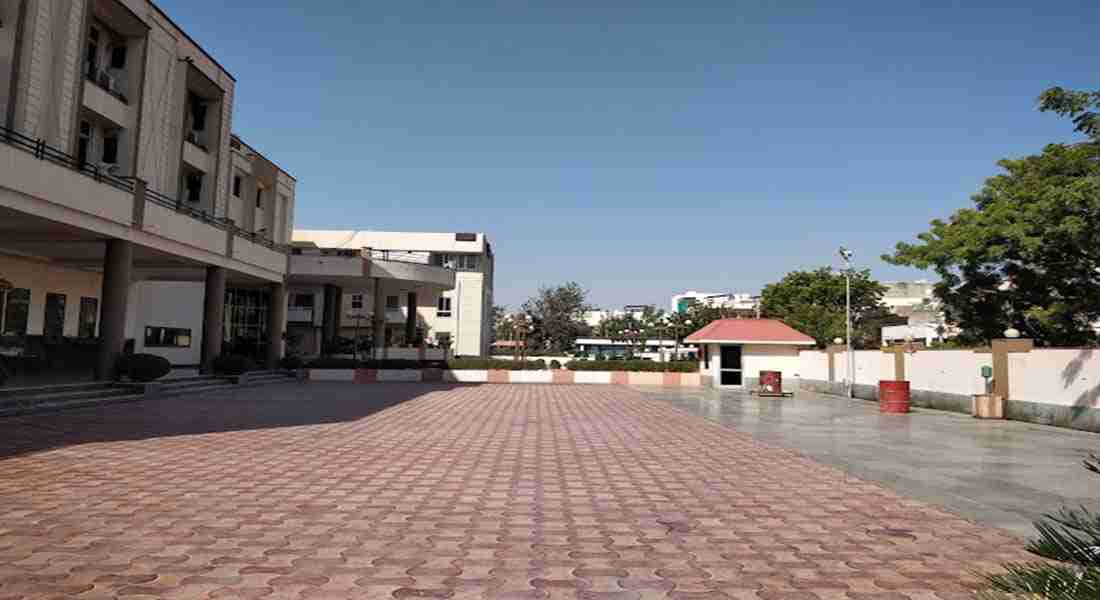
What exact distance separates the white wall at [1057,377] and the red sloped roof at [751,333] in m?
13.5

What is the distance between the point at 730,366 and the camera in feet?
107

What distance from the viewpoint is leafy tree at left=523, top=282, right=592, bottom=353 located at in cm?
7419

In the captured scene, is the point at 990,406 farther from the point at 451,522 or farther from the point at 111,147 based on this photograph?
the point at 111,147

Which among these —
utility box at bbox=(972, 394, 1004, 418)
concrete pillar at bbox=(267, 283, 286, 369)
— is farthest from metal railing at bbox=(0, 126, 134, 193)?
utility box at bbox=(972, 394, 1004, 418)

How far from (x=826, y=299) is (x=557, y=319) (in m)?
28.2

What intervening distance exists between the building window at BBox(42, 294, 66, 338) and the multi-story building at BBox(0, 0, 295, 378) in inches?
2.5

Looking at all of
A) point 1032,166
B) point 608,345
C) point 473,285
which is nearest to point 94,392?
point 1032,166

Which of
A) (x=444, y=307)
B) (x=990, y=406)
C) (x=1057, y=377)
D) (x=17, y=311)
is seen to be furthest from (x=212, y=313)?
(x=444, y=307)

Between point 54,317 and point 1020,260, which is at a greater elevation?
point 1020,260

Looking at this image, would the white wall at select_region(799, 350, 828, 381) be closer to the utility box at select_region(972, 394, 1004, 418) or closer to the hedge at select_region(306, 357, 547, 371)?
the utility box at select_region(972, 394, 1004, 418)

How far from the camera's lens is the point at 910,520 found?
6789 millimetres

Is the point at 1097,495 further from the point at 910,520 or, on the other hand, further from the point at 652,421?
the point at 652,421

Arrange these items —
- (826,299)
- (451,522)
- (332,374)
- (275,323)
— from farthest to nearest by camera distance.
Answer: (826,299), (332,374), (275,323), (451,522)

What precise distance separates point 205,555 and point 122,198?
18.0m
